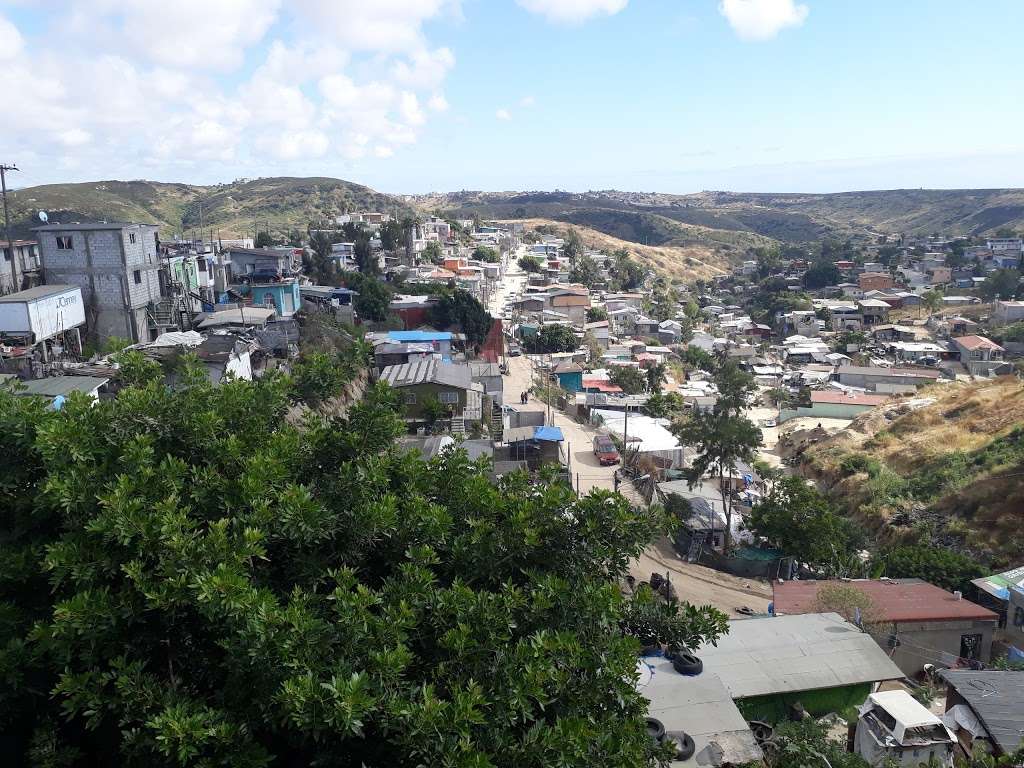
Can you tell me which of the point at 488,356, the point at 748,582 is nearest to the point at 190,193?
the point at 488,356

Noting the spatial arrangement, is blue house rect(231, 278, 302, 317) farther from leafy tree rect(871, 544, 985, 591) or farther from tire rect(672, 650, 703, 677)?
tire rect(672, 650, 703, 677)

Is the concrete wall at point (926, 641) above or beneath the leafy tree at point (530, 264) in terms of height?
beneath

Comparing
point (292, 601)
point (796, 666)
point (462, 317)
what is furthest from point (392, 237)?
point (292, 601)

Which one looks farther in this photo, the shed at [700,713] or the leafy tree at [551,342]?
the leafy tree at [551,342]

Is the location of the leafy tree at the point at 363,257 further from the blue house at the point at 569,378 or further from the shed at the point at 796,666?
the shed at the point at 796,666

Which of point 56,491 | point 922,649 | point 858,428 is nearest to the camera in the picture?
point 56,491

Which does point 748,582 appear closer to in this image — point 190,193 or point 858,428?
point 858,428

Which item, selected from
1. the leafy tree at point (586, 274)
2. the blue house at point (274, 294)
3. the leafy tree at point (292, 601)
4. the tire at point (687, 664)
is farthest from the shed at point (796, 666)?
the leafy tree at point (586, 274)
